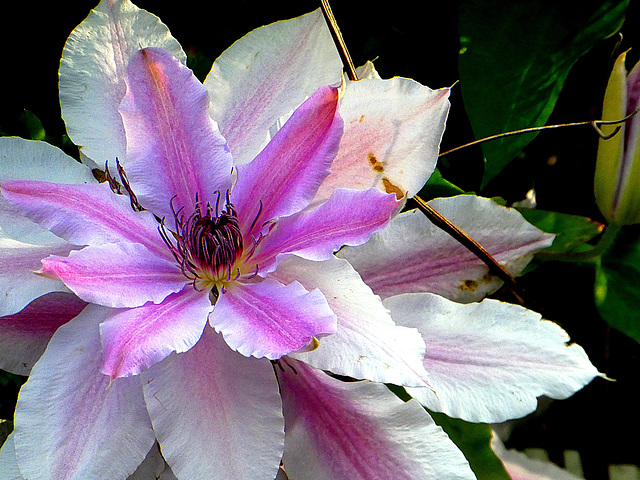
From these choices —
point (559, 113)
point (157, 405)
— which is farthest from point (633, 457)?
point (157, 405)

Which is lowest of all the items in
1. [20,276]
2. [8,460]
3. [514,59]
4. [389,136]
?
[8,460]

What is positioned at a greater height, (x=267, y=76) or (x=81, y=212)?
(x=267, y=76)

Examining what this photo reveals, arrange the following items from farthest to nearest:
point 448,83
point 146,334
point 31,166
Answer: point 448,83
point 31,166
point 146,334

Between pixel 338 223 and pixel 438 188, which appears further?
pixel 438 188

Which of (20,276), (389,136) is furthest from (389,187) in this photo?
(20,276)

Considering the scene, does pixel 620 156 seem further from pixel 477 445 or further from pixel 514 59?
pixel 477 445

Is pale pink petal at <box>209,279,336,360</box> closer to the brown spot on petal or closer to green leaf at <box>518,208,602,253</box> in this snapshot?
the brown spot on petal

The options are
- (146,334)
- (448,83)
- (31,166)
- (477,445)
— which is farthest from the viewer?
(448,83)
